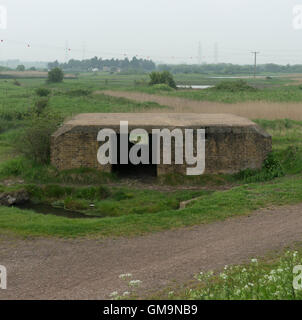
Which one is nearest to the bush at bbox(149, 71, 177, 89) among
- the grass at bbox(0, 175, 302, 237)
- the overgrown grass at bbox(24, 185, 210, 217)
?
the overgrown grass at bbox(24, 185, 210, 217)

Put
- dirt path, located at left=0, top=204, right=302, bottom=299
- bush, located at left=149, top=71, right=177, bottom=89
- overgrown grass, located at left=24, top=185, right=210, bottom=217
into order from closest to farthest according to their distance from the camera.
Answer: dirt path, located at left=0, top=204, right=302, bottom=299 < overgrown grass, located at left=24, top=185, right=210, bottom=217 < bush, located at left=149, top=71, right=177, bottom=89

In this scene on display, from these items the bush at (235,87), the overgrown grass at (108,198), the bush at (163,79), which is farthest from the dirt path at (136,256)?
the bush at (163,79)

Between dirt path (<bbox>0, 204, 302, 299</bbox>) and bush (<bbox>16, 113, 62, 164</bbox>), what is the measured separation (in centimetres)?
597

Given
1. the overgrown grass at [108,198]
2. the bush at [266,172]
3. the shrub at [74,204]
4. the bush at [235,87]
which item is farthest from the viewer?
the bush at [235,87]

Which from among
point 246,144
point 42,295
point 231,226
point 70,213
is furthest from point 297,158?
point 42,295

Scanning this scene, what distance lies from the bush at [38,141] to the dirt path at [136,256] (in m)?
5.97

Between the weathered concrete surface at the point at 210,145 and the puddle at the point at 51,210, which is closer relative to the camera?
the puddle at the point at 51,210

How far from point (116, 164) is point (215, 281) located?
10.0 meters

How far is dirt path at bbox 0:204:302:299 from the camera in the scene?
786 centimetres

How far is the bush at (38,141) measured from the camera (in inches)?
634

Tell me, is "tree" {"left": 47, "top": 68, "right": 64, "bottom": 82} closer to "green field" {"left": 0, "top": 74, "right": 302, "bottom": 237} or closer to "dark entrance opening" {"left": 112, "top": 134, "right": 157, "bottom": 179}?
"green field" {"left": 0, "top": 74, "right": 302, "bottom": 237}

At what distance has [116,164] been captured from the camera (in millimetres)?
16969

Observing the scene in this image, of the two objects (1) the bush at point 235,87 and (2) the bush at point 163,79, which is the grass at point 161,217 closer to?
(1) the bush at point 235,87

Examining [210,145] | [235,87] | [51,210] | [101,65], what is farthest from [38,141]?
[101,65]
